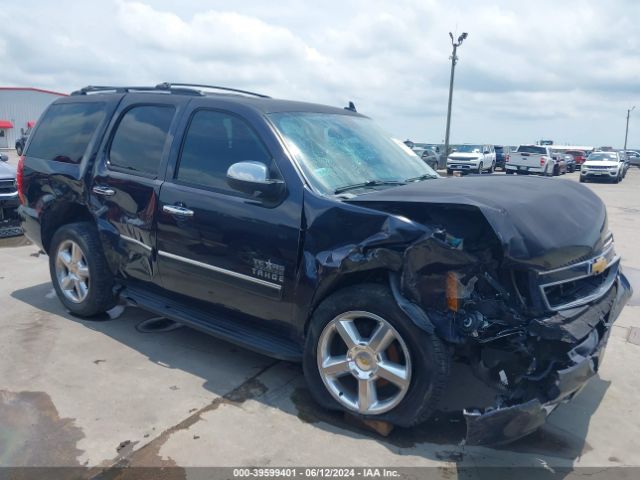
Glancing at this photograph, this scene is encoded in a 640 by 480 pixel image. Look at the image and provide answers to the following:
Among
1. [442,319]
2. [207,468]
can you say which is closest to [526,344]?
[442,319]

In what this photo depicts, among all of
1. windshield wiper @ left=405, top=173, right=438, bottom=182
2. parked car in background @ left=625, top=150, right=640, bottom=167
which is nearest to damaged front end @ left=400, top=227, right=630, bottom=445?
windshield wiper @ left=405, top=173, right=438, bottom=182

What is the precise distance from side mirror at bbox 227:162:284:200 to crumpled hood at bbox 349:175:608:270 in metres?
0.52

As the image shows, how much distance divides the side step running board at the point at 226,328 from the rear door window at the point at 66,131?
1454 millimetres

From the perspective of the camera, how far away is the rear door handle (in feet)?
14.9

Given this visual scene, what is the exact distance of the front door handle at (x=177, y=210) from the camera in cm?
392

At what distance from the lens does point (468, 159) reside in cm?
2970

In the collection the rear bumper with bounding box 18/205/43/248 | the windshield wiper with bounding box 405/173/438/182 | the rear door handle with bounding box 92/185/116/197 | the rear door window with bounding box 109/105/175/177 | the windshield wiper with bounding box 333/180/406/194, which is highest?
the rear door window with bounding box 109/105/175/177

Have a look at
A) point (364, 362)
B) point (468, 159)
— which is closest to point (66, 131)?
point (364, 362)

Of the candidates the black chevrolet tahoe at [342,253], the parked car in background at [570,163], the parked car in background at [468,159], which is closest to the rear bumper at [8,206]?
Result: the black chevrolet tahoe at [342,253]

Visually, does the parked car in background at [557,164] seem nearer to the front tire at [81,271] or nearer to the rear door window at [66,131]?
the rear door window at [66,131]

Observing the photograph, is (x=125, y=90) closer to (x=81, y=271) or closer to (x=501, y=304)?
(x=81, y=271)

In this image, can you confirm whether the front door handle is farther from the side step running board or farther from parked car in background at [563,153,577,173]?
parked car in background at [563,153,577,173]

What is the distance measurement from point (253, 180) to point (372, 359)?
1.28 m

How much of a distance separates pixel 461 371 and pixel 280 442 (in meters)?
1.56
